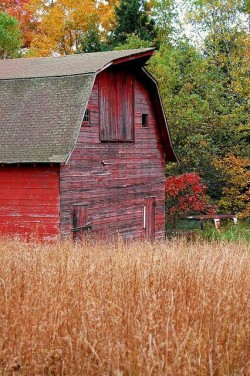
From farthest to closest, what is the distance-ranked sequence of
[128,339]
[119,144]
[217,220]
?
[217,220], [119,144], [128,339]

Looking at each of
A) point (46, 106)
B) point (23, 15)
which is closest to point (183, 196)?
point (46, 106)

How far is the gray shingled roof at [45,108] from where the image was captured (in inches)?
760

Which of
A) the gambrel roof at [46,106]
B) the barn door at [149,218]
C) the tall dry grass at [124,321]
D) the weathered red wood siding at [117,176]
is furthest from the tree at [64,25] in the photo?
the tall dry grass at [124,321]

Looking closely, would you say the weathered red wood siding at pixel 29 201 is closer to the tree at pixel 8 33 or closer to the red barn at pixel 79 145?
the red barn at pixel 79 145

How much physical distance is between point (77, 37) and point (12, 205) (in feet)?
80.7

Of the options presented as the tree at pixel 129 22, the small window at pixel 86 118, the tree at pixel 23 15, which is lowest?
the small window at pixel 86 118

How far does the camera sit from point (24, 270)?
733cm

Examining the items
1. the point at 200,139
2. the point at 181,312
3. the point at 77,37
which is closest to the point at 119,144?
the point at 200,139

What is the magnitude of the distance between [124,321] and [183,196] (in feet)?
75.9

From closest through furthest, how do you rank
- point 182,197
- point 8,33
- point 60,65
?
point 60,65 < point 182,197 < point 8,33

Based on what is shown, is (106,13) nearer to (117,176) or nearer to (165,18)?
(165,18)

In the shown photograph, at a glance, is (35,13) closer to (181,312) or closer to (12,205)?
(12,205)

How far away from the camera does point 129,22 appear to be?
38000 mm

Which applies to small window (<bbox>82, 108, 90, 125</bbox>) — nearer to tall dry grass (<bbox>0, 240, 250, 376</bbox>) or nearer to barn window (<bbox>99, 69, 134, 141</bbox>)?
barn window (<bbox>99, 69, 134, 141</bbox>)
